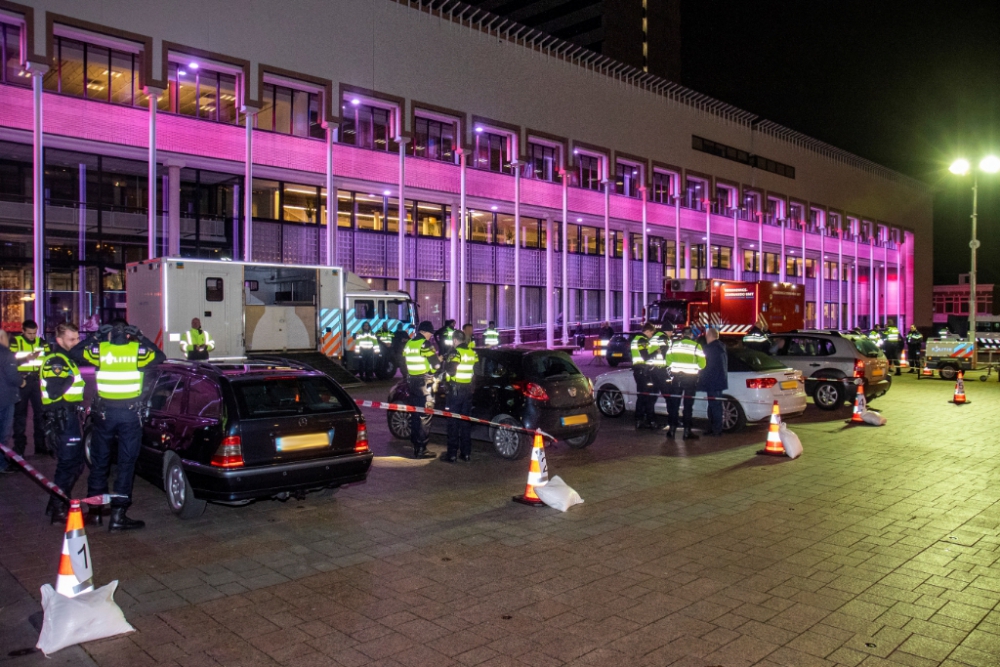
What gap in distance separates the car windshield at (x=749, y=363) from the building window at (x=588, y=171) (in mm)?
24391

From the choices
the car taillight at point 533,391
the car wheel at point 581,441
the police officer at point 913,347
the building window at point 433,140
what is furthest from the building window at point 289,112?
the police officer at point 913,347

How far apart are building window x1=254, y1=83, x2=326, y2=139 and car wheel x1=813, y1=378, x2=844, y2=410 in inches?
744

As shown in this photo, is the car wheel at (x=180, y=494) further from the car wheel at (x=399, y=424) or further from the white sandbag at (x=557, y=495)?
the car wheel at (x=399, y=424)

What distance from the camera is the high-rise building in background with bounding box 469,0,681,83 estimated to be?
83.8 m

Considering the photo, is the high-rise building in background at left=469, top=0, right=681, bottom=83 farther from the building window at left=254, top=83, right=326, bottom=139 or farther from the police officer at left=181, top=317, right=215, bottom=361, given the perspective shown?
the police officer at left=181, top=317, right=215, bottom=361

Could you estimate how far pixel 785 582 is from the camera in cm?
555

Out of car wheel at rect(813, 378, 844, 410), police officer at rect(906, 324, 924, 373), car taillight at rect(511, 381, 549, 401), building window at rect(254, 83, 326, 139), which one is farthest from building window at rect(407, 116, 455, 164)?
car taillight at rect(511, 381, 549, 401)

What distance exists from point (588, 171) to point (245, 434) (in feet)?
106

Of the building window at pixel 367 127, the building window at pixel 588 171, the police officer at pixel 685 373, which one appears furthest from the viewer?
the building window at pixel 588 171

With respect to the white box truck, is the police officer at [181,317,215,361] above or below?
below

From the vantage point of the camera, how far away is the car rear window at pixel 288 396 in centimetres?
714

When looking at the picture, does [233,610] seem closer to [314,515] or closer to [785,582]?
[314,515]

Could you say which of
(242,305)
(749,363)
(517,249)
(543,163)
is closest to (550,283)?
(517,249)

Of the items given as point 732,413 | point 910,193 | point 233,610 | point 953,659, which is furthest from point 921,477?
point 910,193
